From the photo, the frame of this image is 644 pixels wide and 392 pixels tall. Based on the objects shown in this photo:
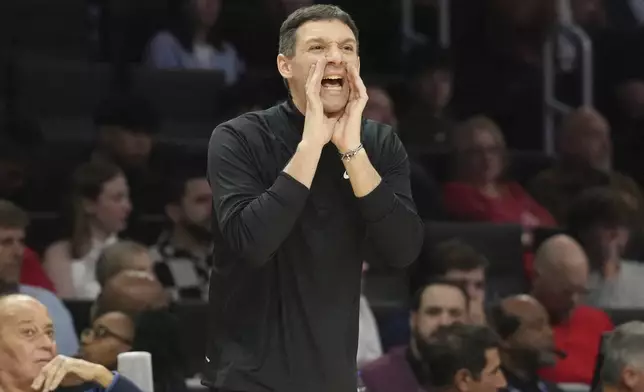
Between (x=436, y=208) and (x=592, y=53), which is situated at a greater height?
(x=592, y=53)

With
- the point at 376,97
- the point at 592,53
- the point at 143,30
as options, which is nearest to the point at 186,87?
the point at 143,30

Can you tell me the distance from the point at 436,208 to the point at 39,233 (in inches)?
67.3

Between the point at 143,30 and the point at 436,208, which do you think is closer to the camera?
the point at 436,208

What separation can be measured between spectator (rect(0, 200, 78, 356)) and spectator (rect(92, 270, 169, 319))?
0.46 feet

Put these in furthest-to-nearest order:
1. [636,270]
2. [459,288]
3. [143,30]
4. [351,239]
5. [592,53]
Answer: [592,53]
[143,30]
[636,270]
[459,288]
[351,239]

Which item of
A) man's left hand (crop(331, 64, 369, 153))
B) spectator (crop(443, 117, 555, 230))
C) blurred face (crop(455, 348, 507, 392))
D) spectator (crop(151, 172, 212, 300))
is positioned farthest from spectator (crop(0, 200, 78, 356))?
man's left hand (crop(331, 64, 369, 153))

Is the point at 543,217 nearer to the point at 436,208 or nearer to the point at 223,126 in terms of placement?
the point at 436,208

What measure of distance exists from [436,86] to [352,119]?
458 centimetres

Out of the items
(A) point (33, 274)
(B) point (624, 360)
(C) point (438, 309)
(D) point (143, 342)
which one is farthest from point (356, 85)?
(A) point (33, 274)

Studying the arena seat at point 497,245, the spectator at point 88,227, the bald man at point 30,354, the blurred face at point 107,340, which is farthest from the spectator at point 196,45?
the bald man at point 30,354

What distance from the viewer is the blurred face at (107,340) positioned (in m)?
4.39

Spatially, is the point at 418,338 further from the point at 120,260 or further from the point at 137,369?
the point at 137,369

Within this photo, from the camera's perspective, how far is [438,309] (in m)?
4.91

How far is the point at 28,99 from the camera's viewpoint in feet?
21.6
